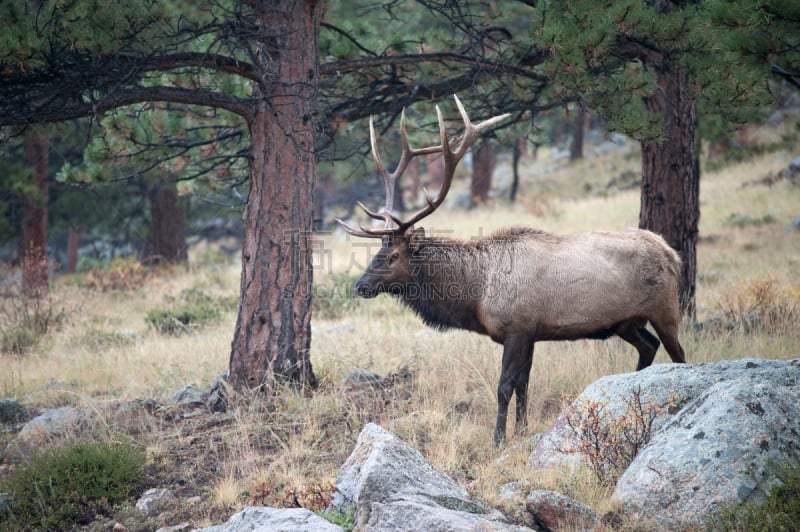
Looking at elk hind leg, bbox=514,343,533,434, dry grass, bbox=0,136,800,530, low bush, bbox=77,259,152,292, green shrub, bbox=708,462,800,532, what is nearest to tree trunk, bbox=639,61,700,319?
dry grass, bbox=0,136,800,530

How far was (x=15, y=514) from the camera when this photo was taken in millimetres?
5254

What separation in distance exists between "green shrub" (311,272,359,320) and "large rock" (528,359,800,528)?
739 centimetres

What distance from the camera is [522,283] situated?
648cm

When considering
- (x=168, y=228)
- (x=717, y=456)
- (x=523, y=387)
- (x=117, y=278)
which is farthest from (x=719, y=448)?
(x=168, y=228)

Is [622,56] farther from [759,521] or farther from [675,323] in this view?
[759,521]

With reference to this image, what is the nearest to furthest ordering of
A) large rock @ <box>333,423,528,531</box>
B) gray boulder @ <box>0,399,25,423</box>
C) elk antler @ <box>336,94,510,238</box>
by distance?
large rock @ <box>333,423,528,531</box> → elk antler @ <box>336,94,510,238</box> → gray boulder @ <box>0,399,25,423</box>

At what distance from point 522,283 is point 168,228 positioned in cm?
1262

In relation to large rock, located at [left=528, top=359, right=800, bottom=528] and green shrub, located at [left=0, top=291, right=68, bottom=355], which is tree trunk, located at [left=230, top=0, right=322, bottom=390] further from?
green shrub, located at [left=0, top=291, right=68, bottom=355]

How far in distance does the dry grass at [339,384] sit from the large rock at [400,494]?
0.47 m

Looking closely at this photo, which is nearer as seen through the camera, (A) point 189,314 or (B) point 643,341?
(B) point 643,341

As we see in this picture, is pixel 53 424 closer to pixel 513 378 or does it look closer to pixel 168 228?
pixel 513 378

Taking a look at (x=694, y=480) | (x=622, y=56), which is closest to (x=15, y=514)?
(x=694, y=480)

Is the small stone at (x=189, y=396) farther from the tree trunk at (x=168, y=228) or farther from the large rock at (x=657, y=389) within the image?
the tree trunk at (x=168, y=228)

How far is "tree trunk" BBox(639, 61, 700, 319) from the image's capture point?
26.8 ft
